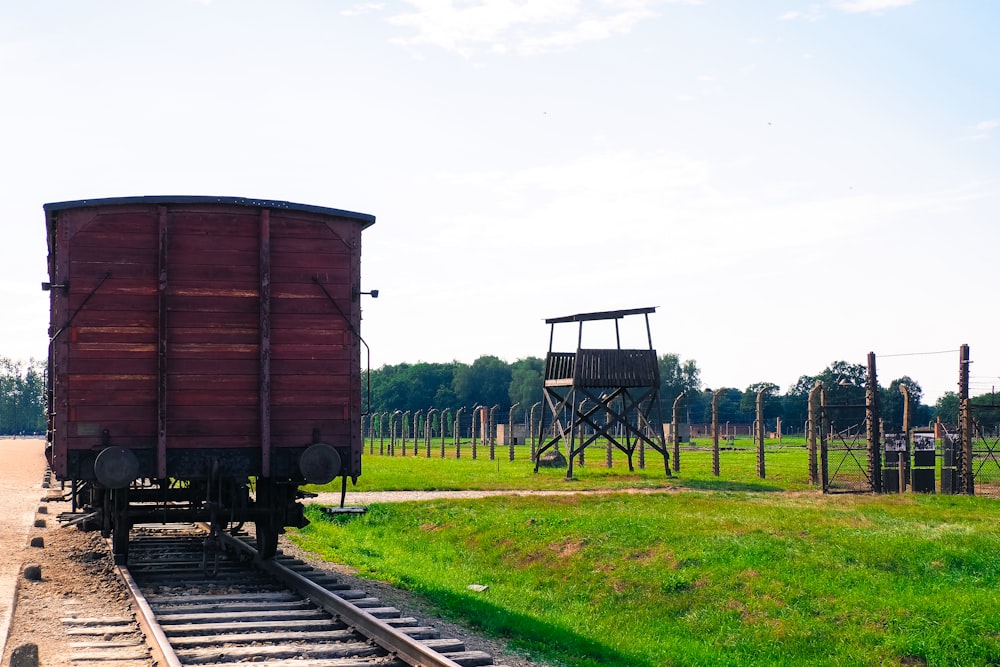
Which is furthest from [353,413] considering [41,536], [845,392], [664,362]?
[664,362]

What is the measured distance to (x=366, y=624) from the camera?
964 centimetres

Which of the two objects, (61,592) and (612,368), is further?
(612,368)

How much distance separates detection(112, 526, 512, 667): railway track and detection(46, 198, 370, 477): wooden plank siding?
1.71m

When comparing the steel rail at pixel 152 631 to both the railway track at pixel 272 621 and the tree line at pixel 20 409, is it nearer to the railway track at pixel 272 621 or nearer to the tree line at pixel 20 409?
the railway track at pixel 272 621

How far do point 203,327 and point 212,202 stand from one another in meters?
1.54

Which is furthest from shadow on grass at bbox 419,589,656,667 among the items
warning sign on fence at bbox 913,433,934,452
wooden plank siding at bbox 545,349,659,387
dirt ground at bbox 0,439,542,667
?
wooden plank siding at bbox 545,349,659,387

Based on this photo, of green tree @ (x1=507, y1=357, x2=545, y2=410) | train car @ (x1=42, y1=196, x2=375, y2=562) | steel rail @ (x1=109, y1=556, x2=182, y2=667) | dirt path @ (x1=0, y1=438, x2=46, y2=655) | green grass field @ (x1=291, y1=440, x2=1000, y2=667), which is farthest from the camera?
green tree @ (x1=507, y1=357, x2=545, y2=410)

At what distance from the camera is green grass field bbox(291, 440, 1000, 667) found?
1018cm

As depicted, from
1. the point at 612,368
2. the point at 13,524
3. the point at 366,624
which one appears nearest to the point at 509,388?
the point at 612,368

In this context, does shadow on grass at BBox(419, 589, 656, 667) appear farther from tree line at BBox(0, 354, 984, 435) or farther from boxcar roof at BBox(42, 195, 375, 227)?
tree line at BBox(0, 354, 984, 435)

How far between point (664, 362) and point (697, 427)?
180 feet

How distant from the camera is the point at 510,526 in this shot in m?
17.7

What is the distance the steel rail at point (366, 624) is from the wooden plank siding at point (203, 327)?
170cm

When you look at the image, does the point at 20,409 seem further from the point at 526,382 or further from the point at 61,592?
the point at 61,592
